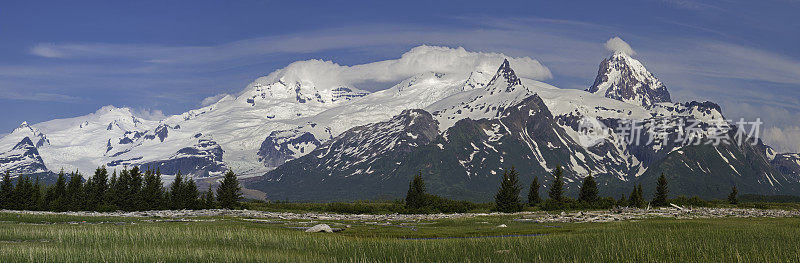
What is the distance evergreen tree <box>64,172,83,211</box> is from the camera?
111m

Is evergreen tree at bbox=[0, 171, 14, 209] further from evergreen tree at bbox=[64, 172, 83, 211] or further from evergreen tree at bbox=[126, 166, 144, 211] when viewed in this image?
evergreen tree at bbox=[126, 166, 144, 211]

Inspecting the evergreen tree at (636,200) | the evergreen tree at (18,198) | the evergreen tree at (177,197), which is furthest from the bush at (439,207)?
the evergreen tree at (18,198)

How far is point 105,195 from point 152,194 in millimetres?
8393

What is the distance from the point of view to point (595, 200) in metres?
134

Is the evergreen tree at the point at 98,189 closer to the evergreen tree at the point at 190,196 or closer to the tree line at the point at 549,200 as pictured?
the evergreen tree at the point at 190,196

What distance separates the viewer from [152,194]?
392 feet

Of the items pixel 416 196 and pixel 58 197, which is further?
pixel 416 196

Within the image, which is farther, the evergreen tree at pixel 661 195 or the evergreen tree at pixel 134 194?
the evergreen tree at pixel 661 195

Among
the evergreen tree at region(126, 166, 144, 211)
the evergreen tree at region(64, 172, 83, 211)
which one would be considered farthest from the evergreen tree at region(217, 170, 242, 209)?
the evergreen tree at region(64, 172, 83, 211)

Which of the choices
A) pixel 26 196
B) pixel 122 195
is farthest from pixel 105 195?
pixel 26 196

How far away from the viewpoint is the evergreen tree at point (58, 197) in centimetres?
11002

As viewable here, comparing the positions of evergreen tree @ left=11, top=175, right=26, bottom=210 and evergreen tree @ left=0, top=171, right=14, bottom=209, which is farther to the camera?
evergreen tree @ left=11, top=175, right=26, bottom=210

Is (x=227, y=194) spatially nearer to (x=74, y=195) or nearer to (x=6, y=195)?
(x=74, y=195)

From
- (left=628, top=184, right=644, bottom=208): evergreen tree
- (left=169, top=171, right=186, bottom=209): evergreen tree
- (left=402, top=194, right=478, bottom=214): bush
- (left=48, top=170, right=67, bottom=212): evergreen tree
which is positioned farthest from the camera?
(left=628, top=184, right=644, bottom=208): evergreen tree
